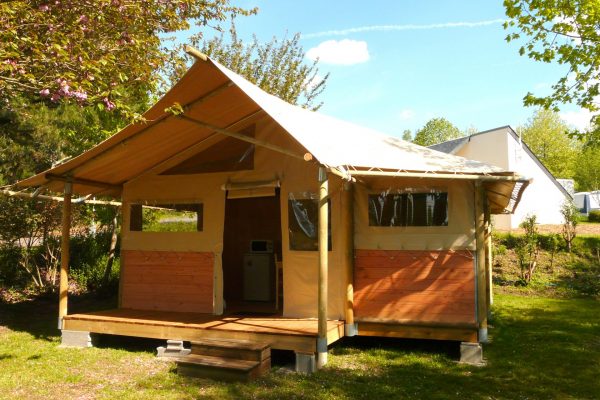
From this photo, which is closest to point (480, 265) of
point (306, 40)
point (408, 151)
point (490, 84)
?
point (408, 151)

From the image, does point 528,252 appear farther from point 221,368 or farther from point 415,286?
point 221,368

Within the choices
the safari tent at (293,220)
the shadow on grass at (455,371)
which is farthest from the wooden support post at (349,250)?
the shadow on grass at (455,371)

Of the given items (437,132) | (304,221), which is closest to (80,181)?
(304,221)

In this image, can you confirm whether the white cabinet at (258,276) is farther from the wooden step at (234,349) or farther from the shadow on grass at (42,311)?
the wooden step at (234,349)

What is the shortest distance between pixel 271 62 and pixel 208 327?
35.8 feet

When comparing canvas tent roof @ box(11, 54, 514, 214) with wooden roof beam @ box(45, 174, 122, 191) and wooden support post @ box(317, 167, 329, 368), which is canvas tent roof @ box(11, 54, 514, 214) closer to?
wooden roof beam @ box(45, 174, 122, 191)

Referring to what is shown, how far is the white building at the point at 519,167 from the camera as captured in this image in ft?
65.3

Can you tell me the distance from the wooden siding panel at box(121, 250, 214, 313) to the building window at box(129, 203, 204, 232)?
390mm

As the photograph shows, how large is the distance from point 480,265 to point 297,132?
2.68 meters

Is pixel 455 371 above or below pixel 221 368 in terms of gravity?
below

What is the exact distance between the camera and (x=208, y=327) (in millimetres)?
5832

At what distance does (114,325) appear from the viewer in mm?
6230

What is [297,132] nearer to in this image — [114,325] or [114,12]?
[114,12]

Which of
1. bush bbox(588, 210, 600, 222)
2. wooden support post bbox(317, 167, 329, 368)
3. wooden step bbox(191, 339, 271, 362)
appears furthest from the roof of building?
wooden step bbox(191, 339, 271, 362)
